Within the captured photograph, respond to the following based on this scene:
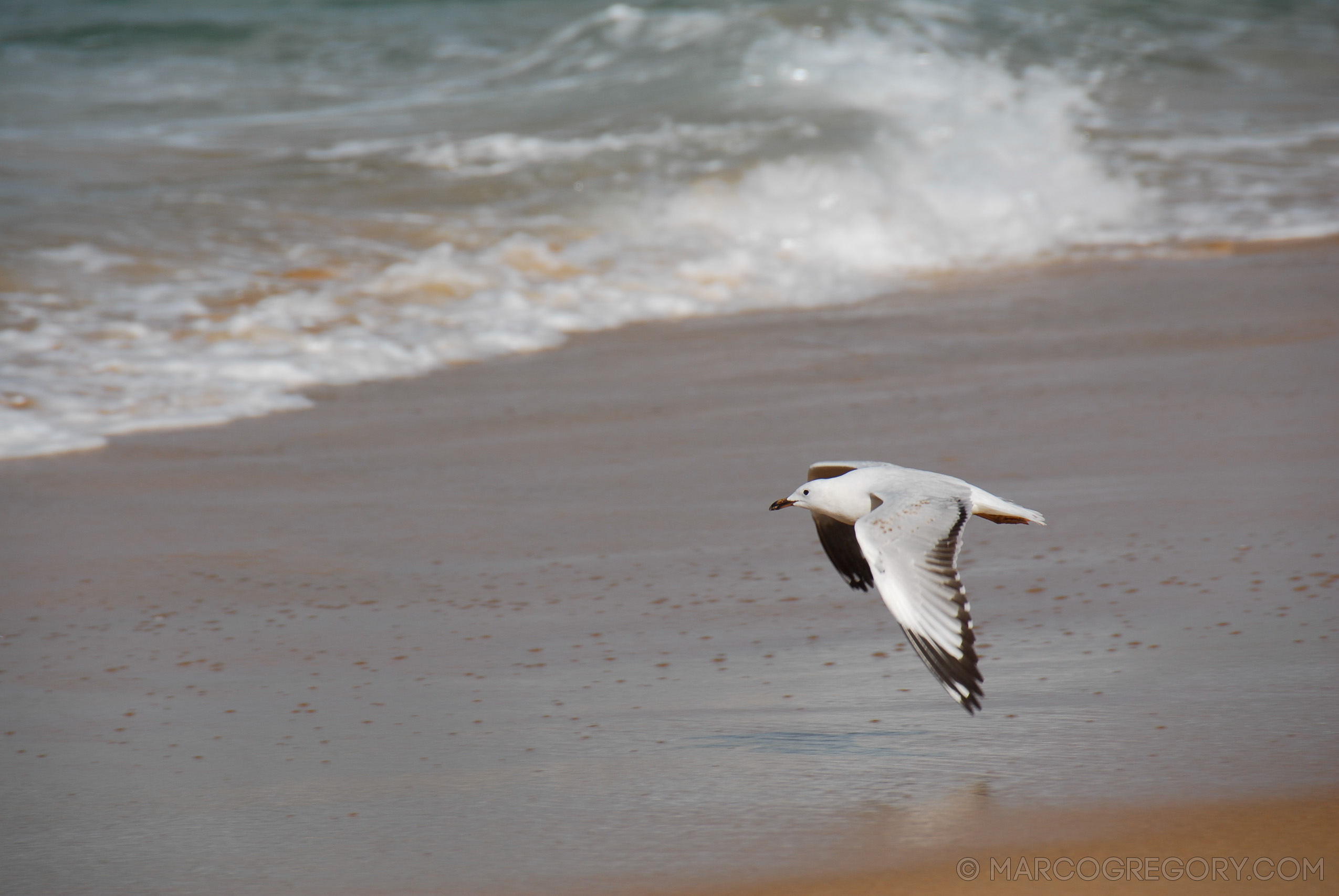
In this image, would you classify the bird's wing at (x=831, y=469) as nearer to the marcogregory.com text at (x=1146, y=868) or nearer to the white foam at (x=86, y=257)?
the marcogregory.com text at (x=1146, y=868)

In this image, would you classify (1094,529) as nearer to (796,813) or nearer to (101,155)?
(796,813)

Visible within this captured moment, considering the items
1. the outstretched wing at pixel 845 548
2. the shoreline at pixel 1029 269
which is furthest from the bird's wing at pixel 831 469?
the shoreline at pixel 1029 269

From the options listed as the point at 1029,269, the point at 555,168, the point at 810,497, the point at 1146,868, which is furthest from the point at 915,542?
the point at 555,168

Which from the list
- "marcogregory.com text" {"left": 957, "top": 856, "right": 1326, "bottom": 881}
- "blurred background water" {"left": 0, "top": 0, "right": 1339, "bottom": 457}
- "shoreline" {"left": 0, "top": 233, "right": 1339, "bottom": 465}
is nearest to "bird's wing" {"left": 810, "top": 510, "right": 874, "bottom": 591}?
"marcogregory.com text" {"left": 957, "top": 856, "right": 1326, "bottom": 881}

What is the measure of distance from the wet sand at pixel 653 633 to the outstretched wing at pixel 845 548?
0.54 feet

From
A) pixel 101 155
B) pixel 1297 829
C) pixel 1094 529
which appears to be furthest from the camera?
pixel 101 155

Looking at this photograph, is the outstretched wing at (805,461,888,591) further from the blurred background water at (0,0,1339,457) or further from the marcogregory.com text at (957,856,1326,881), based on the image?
the blurred background water at (0,0,1339,457)

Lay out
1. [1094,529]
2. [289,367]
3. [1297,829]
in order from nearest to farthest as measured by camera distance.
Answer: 1. [1297,829]
2. [1094,529]
3. [289,367]

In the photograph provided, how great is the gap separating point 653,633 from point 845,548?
18.1 inches

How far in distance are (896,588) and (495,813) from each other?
748 mm

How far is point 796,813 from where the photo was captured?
86.6 inches

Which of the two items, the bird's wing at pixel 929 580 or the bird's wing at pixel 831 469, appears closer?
the bird's wing at pixel 929 580

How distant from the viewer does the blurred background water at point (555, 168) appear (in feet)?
20.0

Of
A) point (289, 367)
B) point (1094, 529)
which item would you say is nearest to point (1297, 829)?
point (1094, 529)
